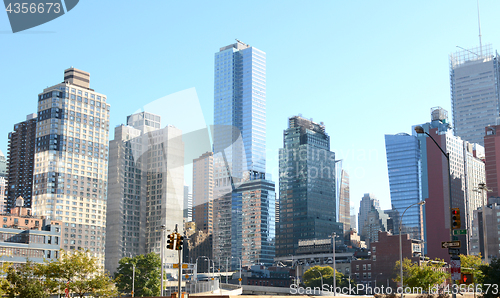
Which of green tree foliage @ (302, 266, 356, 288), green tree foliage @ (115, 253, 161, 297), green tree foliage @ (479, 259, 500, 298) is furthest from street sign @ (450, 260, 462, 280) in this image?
green tree foliage @ (302, 266, 356, 288)

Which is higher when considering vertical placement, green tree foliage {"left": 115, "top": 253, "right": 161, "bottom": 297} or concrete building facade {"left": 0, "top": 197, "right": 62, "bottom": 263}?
concrete building facade {"left": 0, "top": 197, "right": 62, "bottom": 263}

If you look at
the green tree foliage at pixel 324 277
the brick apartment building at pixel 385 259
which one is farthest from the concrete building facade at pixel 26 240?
the brick apartment building at pixel 385 259

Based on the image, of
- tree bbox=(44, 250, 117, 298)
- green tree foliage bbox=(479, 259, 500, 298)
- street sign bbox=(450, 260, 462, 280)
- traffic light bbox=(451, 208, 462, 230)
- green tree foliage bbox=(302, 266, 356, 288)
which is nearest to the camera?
street sign bbox=(450, 260, 462, 280)

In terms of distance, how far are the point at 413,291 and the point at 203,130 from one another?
33.6m

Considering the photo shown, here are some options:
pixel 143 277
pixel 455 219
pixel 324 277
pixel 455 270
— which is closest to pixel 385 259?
pixel 324 277

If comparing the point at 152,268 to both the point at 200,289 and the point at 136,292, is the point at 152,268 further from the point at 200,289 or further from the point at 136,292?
the point at 200,289

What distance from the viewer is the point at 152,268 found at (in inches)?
4277

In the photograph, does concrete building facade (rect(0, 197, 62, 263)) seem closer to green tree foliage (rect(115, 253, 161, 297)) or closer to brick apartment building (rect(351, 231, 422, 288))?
green tree foliage (rect(115, 253, 161, 297))

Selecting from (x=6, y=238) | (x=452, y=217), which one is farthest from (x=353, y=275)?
(x=452, y=217)

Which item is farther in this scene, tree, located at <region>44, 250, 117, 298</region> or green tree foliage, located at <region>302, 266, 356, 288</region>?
green tree foliage, located at <region>302, 266, 356, 288</region>

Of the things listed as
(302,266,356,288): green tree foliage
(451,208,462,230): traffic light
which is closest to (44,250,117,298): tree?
(451,208,462,230): traffic light

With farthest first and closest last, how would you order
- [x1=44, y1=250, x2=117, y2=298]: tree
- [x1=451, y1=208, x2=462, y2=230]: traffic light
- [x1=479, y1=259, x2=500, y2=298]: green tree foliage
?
[x1=44, y1=250, x2=117, y2=298]: tree < [x1=479, y1=259, x2=500, y2=298]: green tree foliage < [x1=451, y1=208, x2=462, y2=230]: traffic light

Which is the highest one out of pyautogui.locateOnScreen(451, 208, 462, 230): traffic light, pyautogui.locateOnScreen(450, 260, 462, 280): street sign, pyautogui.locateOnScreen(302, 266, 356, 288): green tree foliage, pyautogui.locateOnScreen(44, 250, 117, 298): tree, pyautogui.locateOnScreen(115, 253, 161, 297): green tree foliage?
pyautogui.locateOnScreen(451, 208, 462, 230): traffic light

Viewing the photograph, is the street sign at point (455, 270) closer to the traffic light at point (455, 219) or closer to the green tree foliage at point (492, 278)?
the traffic light at point (455, 219)
